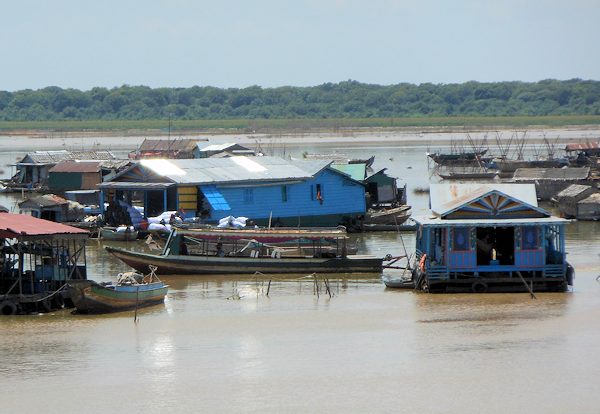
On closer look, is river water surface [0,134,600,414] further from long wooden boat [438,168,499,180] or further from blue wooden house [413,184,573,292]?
long wooden boat [438,168,499,180]

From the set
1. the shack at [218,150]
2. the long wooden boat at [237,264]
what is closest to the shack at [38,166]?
the shack at [218,150]

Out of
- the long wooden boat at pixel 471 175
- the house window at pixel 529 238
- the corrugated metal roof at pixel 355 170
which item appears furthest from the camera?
the long wooden boat at pixel 471 175

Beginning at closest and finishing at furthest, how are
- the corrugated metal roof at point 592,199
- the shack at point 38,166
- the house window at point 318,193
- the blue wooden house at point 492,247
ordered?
the blue wooden house at point 492,247 → the house window at point 318,193 → the corrugated metal roof at point 592,199 → the shack at point 38,166

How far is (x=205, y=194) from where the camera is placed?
122 feet

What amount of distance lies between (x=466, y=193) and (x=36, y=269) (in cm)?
941

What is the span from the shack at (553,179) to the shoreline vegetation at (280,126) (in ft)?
254

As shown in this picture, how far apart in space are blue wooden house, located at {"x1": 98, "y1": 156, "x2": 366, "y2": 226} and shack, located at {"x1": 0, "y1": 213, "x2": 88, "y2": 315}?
10.9 meters

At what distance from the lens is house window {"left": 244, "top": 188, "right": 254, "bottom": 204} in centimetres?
3784

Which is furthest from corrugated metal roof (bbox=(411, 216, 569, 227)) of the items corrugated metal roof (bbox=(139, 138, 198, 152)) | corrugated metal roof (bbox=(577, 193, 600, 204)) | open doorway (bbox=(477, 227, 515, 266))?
corrugated metal roof (bbox=(139, 138, 198, 152))

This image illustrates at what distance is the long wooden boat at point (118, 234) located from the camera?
121ft

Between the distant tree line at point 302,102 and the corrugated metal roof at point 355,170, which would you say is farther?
the distant tree line at point 302,102

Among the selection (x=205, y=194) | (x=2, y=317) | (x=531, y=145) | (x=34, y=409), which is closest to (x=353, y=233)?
(x=205, y=194)

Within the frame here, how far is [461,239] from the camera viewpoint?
2653 centimetres

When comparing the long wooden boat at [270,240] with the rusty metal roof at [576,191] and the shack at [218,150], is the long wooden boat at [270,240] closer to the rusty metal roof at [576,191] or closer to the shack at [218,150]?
the rusty metal roof at [576,191]
